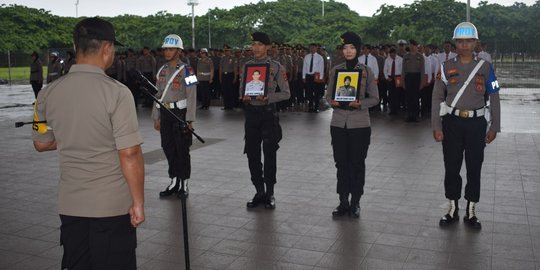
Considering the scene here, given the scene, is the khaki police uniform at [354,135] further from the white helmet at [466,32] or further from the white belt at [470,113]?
the white helmet at [466,32]

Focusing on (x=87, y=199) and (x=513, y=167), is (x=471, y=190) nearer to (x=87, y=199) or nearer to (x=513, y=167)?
(x=513, y=167)

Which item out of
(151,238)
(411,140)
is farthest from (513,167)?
(151,238)

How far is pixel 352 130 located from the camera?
5.98 meters

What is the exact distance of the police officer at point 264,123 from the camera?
20.8 ft

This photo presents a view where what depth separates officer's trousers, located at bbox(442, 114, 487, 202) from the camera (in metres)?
5.56

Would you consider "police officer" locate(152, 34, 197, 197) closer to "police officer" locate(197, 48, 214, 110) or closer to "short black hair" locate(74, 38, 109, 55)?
"short black hair" locate(74, 38, 109, 55)

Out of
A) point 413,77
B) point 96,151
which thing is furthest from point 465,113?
point 413,77

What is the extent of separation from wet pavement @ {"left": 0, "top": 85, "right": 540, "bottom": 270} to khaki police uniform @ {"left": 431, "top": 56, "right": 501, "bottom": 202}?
1.68ft

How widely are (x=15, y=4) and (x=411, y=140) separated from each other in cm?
5378

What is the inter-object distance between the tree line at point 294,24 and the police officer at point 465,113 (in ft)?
112

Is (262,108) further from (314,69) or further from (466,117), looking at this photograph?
(314,69)

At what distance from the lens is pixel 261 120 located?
635 cm

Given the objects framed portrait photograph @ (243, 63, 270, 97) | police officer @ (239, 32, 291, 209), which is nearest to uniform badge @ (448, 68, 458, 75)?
police officer @ (239, 32, 291, 209)

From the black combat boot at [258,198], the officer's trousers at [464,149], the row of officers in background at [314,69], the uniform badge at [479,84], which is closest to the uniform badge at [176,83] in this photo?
the black combat boot at [258,198]
